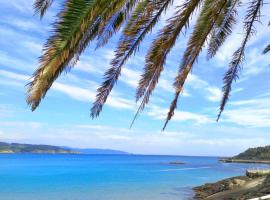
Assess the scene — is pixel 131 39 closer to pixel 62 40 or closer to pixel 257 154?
pixel 62 40

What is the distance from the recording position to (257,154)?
438ft

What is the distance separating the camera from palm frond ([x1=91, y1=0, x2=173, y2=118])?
600cm

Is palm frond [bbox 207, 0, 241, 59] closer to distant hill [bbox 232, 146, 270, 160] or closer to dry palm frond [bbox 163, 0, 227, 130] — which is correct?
dry palm frond [bbox 163, 0, 227, 130]

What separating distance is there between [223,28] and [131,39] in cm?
291

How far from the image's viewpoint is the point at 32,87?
15.2ft

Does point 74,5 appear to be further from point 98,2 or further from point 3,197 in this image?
point 3,197

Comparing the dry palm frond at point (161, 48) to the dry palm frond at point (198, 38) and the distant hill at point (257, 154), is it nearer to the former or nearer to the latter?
the dry palm frond at point (198, 38)

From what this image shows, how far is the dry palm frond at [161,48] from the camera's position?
6.10 metres

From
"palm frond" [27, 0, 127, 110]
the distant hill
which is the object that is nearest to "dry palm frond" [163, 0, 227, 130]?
"palm frond" [27, 0, 127, 110]

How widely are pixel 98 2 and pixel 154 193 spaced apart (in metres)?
32.8

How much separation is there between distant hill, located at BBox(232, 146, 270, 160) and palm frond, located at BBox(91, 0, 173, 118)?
119656 mm

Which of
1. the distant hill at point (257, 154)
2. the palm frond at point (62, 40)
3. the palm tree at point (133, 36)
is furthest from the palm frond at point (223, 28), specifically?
the distant hill at point (257, 154)

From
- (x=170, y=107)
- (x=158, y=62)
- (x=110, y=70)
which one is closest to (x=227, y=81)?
(x=170, y=107)

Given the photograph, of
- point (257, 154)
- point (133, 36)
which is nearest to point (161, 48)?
A: point (133, 36)
